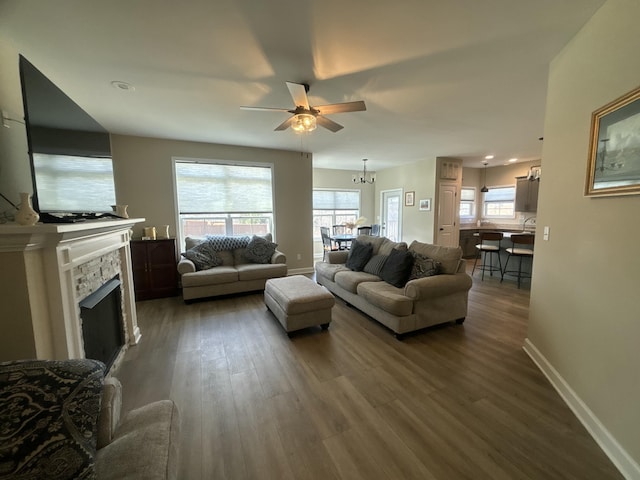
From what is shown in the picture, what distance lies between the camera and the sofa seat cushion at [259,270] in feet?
13.6

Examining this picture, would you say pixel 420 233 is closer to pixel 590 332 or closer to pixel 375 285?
pixel 375 285

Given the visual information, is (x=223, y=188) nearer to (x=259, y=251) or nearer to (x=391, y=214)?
(x=259, y=251)

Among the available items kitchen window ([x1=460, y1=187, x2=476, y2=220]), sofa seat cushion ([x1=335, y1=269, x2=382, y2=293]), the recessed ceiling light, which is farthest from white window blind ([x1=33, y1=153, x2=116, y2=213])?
kitchen window ([x1=460, y1=187, x2=476, y2=220])

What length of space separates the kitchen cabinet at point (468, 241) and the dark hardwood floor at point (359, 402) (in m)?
4.45

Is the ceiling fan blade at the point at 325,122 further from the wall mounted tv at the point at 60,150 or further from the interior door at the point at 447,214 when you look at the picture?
the interior door at the point at 447,214

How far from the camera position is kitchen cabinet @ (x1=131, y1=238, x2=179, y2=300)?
3.97 metres

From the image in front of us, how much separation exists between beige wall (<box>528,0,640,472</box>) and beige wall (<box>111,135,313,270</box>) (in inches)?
158

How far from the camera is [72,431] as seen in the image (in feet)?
2.91

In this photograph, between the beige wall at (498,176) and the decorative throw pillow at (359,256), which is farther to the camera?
the beige wall at (498,176)

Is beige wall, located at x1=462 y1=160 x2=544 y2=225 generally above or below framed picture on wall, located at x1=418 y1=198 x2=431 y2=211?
above

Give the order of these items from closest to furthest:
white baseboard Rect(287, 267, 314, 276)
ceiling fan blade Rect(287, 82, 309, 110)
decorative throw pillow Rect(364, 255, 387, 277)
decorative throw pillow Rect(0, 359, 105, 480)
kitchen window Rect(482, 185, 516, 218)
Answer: decorative throw pillow Rect(0, 359, 105, 480)
ceiling fan blade Rect(287, 82, 309, 110)
decorative throw pillow Rect(364, 255, 387, 277)
white baseboard Rect(287, 267, 314, 276)
kitchen window Rect(482, 185, 516, 218)

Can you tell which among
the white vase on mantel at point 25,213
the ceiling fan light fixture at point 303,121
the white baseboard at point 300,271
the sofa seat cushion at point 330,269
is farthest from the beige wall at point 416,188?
the white vase on mantel at point 25,213

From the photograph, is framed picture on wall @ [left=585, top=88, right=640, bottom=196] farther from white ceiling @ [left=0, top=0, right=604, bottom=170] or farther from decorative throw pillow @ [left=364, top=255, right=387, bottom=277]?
decorative throw pillow @ [left=364, top=255, right=387, bottom=277]

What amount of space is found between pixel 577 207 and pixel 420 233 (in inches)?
195
